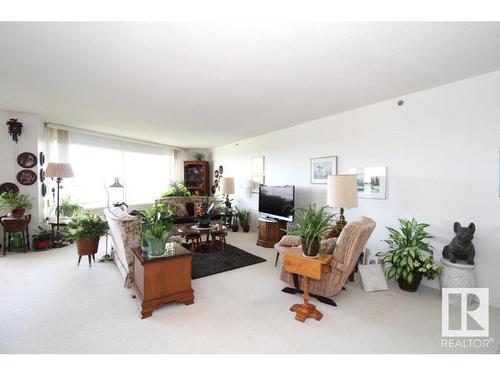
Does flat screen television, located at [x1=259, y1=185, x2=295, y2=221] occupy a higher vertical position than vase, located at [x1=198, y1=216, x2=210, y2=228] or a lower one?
higher

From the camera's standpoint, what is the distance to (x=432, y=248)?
114 inches

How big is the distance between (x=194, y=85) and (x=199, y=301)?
8.51ft

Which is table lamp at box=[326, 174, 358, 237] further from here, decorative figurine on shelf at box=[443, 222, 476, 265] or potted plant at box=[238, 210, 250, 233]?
potted plant at box=[238, 210, 250, 233]

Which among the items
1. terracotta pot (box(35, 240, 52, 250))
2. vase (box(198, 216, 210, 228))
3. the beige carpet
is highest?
vase (box(198, 216, 210, 228))

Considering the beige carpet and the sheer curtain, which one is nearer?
the beige carpet

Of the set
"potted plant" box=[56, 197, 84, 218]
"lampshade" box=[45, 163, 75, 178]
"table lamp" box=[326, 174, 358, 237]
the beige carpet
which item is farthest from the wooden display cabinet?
"table lamp" box=[326, 174, 358, 237]

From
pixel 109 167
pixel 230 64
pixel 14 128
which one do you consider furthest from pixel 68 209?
pixel 230 64

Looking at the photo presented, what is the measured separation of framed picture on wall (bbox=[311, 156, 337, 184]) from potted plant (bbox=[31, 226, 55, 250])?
17.5ft

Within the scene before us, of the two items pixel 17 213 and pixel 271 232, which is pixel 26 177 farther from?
pixel 271 232

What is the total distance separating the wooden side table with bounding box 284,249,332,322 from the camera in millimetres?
2201

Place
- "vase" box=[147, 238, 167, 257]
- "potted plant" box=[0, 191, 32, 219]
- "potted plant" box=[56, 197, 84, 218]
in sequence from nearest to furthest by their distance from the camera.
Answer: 1. "vase" box=[147, 238, 167, 257]
2. "potted plant" box=[0, 191, 32, 219]
3. "potted plant" box=[56, 197, 84, 218]

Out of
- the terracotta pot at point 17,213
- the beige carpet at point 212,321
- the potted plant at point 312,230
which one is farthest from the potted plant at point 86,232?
the potted plant at point 312,230

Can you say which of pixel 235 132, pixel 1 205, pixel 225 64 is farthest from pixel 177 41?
pixel 1 205
